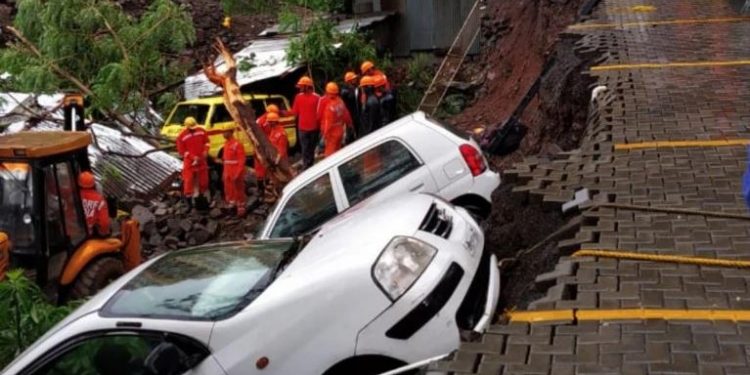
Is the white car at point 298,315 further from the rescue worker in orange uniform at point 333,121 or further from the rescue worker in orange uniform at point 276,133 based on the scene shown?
the rescue worker in orange uniform at point 276,133

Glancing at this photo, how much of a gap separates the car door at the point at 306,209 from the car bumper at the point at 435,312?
2.89 metres

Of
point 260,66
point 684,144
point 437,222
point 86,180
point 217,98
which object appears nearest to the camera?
point 437,222

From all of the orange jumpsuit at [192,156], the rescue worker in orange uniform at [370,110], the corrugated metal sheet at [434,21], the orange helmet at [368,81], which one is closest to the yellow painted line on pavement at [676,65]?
the rescue worker in orange uniform at [370,110]

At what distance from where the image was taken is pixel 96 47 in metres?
16.5

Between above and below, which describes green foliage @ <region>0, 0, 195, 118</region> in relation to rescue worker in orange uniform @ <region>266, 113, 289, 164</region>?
above

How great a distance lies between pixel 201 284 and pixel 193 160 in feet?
28.7

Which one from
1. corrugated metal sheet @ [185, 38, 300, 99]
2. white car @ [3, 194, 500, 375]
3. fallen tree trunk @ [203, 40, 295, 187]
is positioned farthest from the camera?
corrugated metal sheet @ [185, 38, 300, 99]

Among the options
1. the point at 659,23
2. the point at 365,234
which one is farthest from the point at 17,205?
the point at 659,23

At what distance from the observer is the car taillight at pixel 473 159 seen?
8.46 meters

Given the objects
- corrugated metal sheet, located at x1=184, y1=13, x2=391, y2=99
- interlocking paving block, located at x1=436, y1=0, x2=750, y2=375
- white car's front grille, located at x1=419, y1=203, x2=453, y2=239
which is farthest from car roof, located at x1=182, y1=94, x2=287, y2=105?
white car's front grille, located at x1=419, y1=203, x2=453, y2=239

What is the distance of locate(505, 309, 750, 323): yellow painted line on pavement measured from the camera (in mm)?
4484

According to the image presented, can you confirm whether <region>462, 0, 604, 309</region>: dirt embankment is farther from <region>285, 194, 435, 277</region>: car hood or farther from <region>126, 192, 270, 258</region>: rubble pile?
<region>126, 192, 270, 258</region>: rubble pile

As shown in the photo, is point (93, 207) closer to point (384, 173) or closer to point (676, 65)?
point (384, 173)

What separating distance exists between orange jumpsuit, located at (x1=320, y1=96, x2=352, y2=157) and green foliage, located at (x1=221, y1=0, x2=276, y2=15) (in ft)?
40.5
